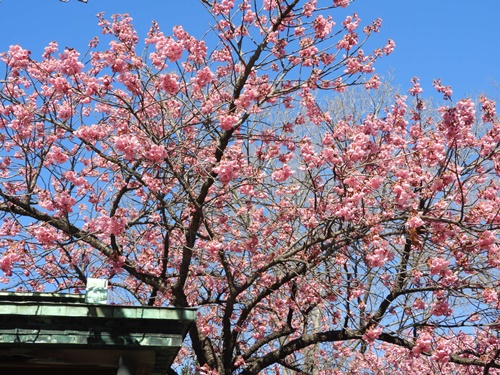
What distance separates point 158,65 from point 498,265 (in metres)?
5.54

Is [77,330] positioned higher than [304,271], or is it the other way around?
[304,271]

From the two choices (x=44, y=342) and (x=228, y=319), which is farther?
(x=228, y=319)

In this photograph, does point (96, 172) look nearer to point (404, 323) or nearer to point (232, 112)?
point (232, 112)

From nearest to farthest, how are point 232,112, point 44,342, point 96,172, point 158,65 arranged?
point 44,342 → point 232,112 → point 158,65 → point 96,172

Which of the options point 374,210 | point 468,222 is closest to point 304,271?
point 374,210

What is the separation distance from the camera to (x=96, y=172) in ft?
36.4

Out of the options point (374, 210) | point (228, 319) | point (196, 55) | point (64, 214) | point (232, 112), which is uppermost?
point (196, 55)

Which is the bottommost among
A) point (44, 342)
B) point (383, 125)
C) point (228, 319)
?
point (44, 342)

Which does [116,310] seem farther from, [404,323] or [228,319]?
[404,323]

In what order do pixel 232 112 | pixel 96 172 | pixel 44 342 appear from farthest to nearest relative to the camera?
pixel 96 172
pixel 232 112
pixel 44 342

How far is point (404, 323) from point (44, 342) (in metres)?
6.19

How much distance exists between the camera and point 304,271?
9.88m

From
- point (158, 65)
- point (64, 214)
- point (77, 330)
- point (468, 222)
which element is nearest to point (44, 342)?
point (77, 330)

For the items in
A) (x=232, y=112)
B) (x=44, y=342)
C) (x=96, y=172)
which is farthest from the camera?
(x=96, y=172)
